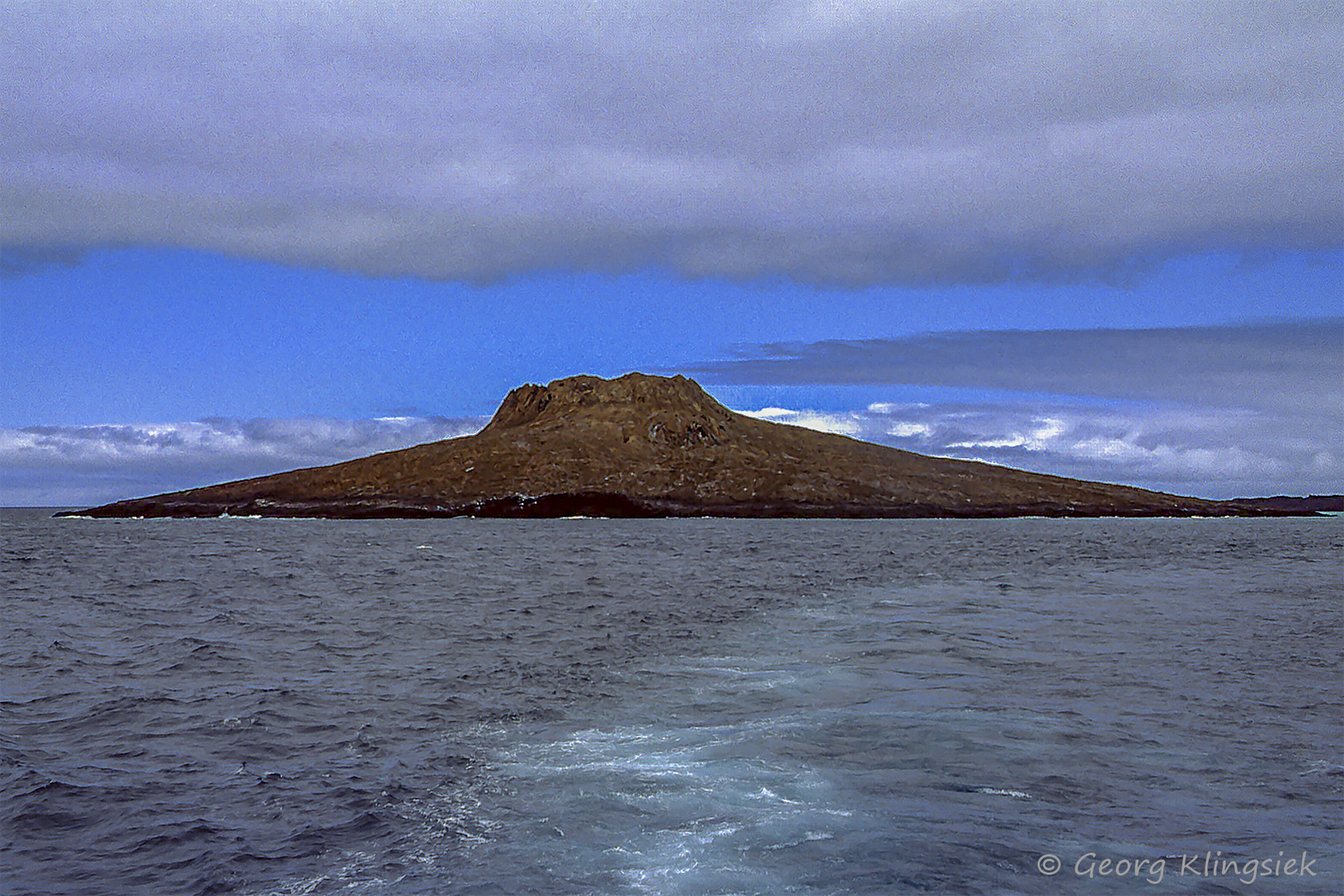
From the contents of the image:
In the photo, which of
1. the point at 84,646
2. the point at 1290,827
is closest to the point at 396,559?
the point at 84,646

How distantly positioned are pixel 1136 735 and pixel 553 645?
15152mm

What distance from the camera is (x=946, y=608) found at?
1437 inches

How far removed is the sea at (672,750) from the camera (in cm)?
1043

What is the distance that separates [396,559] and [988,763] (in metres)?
64.0

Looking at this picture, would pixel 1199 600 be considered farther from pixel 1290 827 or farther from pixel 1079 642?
pixel 1290 827

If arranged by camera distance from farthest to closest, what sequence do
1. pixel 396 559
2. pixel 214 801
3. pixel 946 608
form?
pixel 396 559, pixel 946 608, pixel 214 801

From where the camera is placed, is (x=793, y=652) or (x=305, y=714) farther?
(x=793, y=652)

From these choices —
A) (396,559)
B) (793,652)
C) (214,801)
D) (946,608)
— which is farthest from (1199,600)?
(396,559)

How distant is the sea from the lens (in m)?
10.4

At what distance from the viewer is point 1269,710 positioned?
59.4 ft

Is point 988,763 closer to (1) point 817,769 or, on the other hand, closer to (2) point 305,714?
(1) point 817,769

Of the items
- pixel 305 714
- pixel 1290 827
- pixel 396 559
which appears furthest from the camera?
pixel 396 559

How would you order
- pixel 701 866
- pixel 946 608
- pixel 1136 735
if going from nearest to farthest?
pixel 701 866 < pixel 1136 735 < pixel 946 608

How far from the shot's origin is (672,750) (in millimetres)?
15227
